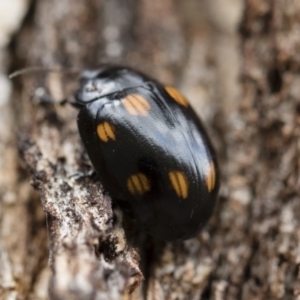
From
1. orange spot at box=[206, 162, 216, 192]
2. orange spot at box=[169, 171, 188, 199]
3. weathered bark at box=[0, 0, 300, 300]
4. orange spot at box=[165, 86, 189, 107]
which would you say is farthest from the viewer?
orange spot at box=[165, 86, 189, 107]

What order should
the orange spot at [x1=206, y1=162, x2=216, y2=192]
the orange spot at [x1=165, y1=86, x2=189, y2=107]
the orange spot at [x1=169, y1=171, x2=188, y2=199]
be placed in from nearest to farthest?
the orange spot at [x1=169, y1=171, x2=188, y2=199]
the orange spot at [x1=206, y1=162, x2=216, y2=192]
the orange spot at [x1=165, y1=86, x2=189, y2=107]

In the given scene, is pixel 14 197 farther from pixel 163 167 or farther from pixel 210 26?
pixel 210 26

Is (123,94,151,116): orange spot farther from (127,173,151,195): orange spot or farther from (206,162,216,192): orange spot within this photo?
(206,162,216,192): orange spot

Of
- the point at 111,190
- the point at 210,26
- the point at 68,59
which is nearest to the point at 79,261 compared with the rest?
the point at 111,190

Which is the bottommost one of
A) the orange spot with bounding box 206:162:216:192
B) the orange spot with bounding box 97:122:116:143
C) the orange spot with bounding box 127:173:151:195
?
the orange spot with bounding box 206:162:216:192

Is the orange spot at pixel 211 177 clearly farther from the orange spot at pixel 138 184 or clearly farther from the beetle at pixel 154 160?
the orange spot at pixel 138 184

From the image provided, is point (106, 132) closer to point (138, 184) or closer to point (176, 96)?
point (138, 184)

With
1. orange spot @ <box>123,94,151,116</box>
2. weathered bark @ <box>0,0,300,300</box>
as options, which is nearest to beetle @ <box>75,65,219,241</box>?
orange spot @ <box>123,94,151,116</box>
